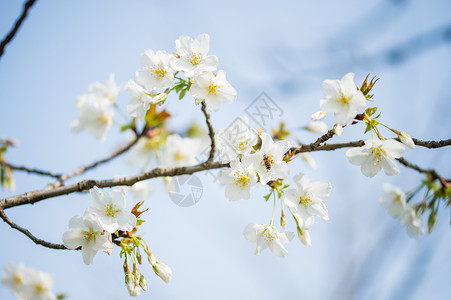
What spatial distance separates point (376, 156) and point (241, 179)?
811mm

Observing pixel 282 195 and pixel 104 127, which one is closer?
pixel 282 195

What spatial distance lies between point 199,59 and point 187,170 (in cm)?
67

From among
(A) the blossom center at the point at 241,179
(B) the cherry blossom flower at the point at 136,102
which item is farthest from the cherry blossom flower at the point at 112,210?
(A) the blossom center at the point at 241,179

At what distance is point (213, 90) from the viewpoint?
1.92 meters

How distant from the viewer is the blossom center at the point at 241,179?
1.91 meters

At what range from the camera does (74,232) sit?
178cm

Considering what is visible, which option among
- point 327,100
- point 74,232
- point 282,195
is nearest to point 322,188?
point 282,195

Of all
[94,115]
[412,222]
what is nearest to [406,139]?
[412,222]

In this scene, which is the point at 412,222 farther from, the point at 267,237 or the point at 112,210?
the point at 112,210

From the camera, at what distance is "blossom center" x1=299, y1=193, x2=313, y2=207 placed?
76.4 inches

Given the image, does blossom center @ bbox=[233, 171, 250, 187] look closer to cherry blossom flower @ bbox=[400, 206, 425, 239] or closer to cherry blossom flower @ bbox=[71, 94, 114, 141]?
cherry blossom flower @ bbox=[400, 206, 425, 239]

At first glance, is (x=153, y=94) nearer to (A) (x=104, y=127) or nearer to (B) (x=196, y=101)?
(B) (x=196, y=101)

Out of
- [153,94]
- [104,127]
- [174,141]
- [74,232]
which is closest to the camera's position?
[74,232]

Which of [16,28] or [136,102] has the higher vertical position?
[136,102]
